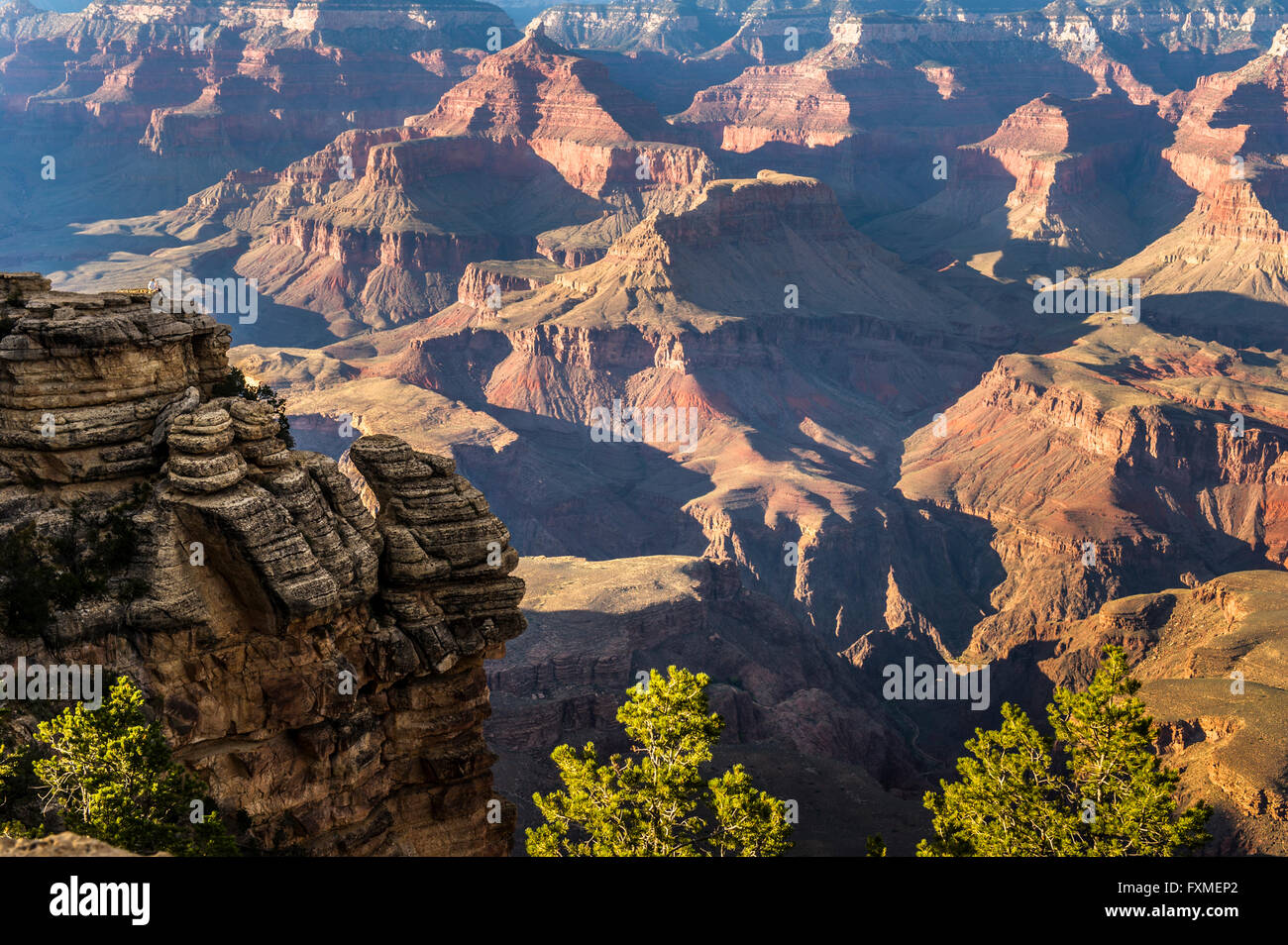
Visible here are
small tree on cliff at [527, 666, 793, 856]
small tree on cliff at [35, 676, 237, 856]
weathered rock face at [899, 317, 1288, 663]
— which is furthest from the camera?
weathered rock face at [899, 317, 1288, 663]

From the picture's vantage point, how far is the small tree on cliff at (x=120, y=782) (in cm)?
2958

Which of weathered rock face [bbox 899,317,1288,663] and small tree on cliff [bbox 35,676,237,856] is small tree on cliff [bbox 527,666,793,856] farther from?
weathered rock face [bbox 899,317,1288,663]

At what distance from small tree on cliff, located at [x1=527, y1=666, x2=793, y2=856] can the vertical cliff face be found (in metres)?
4.94

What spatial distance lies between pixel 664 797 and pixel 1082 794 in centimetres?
1419

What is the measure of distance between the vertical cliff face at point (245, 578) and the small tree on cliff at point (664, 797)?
16.2 feet

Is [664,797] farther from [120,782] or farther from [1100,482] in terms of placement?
[1100,482]

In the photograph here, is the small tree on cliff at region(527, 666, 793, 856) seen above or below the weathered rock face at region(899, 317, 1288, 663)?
below

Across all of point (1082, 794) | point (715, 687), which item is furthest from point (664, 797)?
point (715, 687)

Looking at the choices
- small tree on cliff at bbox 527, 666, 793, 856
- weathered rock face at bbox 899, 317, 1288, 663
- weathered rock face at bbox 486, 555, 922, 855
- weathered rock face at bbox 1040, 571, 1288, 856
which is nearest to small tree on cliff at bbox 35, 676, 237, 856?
small tree on cliff at bbox 527, 666, 793, 856

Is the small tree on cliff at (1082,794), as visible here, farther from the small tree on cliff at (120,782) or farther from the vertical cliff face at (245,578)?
the small tree on cliff at (120,782)

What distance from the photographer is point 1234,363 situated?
195125 mm

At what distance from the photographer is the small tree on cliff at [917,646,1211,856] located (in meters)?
34.8

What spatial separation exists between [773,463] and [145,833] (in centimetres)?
13595
